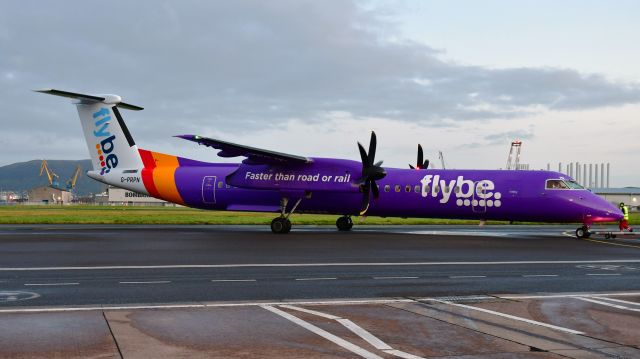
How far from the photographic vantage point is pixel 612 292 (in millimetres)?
11578

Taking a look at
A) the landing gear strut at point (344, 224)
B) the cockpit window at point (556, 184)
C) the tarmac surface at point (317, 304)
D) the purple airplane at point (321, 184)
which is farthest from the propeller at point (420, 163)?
the tarmac surface at point (317, 304)

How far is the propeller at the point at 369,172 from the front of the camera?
28641 millimetres

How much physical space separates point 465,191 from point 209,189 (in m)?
13.7

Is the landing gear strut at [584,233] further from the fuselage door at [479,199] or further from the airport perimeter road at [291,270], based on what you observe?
the fuselage door at [479,199]

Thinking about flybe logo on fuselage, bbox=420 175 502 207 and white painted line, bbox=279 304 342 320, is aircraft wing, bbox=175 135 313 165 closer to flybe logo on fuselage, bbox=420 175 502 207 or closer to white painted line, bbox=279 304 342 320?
flybe logo on fuselage, bbox=420 175 502 207

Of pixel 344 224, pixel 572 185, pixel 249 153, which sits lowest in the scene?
pixel 344 224

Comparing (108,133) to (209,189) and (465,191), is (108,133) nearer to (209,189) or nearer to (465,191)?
(209,189)

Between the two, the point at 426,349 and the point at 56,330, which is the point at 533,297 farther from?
the point at 56,330

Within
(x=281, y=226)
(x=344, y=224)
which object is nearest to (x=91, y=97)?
(x=281, y=226)

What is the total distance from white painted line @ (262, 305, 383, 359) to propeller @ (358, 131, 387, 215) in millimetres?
19541

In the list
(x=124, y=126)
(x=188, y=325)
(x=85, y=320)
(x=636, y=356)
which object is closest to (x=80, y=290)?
(x=85, y=320)

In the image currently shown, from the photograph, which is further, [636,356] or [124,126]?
[124,126]

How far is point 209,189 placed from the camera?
32625mm

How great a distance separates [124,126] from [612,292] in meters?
29.2
